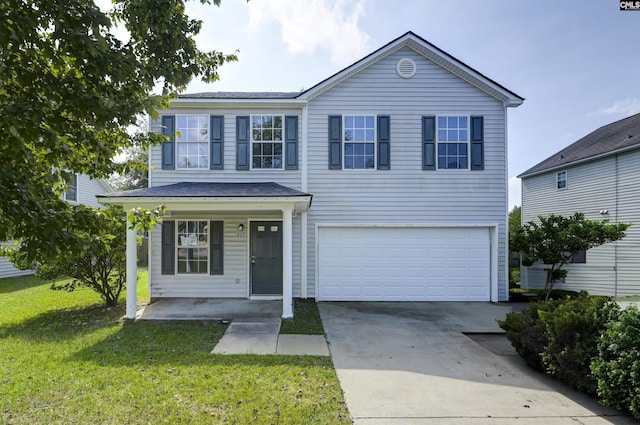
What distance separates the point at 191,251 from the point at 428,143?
24.4ft

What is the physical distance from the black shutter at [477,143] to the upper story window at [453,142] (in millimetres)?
163

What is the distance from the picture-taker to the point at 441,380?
4.23 meters

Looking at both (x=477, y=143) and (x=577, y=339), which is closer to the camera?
(x=577, y=339)

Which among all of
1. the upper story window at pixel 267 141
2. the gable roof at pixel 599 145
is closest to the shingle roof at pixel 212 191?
the upper story window at pixel 267 141

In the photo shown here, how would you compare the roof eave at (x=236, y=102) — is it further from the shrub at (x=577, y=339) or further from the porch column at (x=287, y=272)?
the shrub at (x=577, y=339)

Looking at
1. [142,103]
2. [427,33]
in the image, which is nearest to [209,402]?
[142,103]

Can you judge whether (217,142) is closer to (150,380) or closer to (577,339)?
(150,380)

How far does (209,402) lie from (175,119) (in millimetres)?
7861

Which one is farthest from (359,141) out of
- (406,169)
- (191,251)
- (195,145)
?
(191,251)

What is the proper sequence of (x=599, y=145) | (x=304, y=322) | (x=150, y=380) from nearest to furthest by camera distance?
1. (x=150, y=380)
2. (x=304, y=322)
3. (x=599, y=145)

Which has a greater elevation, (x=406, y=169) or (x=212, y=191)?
(x=406, y=169)

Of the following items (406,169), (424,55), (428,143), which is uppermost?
(424,55)

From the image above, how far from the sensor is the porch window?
9.07 m

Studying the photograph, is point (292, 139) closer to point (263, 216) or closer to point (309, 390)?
point (263, 216)
